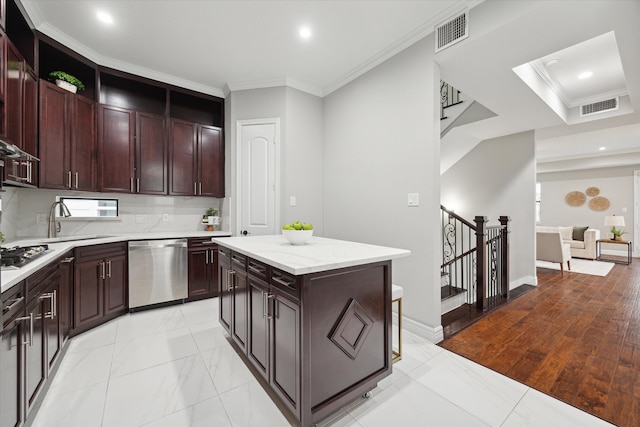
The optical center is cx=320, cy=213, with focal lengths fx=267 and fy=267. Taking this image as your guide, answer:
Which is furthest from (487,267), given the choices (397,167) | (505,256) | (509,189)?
(397,167)

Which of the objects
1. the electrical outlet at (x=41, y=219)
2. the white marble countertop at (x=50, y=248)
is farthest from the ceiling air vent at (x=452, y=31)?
the electrical outlet at (x=41, y=219)

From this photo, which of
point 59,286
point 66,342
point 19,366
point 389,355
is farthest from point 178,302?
point 389,355

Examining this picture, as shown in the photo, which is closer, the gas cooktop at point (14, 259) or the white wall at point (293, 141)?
the gas cooktop at point (14, 259)

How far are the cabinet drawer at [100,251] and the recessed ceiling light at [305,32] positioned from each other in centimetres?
302

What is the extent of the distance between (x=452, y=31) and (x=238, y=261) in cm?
273

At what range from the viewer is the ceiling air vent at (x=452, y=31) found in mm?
2301

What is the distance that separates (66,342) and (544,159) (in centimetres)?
1078

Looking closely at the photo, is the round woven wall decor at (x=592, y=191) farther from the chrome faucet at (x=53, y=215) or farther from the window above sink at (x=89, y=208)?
the chrome faucet at (x=53, y=215)

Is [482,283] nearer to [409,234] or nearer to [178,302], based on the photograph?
[409,234]

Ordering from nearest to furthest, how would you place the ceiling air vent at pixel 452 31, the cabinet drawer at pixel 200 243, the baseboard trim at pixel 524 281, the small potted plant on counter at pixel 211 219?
the ceiling air vent at pixel 452 31 < the cabinet drawer at pixel 200 243 < the small potted plant on counter at pixel 211 219 < the baseboard trim at pixel 524 281

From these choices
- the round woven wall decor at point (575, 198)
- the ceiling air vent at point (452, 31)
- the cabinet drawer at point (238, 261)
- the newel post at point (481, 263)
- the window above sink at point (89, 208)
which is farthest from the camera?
the round woven wall decor at point (575, 198)

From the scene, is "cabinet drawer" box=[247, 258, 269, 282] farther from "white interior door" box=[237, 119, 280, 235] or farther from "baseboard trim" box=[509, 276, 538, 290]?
"baseboard trim" box=[509, 276, 538, 290]

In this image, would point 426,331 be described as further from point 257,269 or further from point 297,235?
point 257,269

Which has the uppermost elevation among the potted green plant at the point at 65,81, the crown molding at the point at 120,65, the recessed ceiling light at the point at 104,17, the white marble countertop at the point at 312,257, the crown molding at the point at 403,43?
the recessed ceiling light at the point at 104,17
